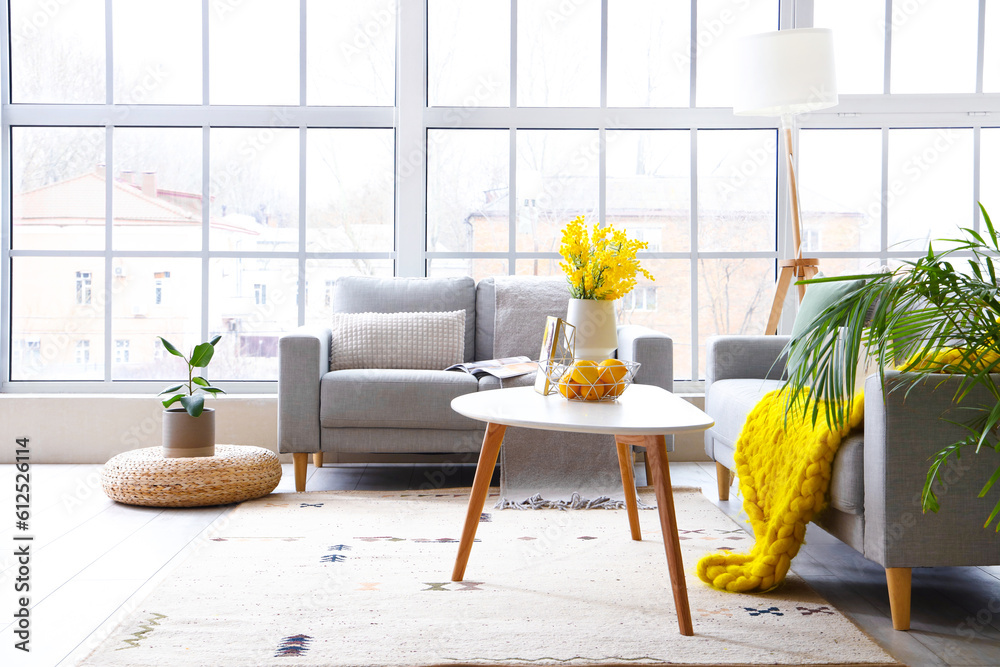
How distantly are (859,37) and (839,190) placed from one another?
76 centimetres

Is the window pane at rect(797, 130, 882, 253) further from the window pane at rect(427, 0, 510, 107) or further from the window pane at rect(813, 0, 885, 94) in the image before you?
the window pane at rect(427, 0, 510, 107)

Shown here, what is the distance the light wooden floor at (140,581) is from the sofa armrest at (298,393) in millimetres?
274

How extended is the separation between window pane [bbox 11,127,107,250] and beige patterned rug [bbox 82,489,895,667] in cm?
209

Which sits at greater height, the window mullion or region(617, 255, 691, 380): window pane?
the window mullion

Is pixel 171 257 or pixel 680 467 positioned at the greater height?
pixel 171 257

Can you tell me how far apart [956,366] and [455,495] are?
6.12ft

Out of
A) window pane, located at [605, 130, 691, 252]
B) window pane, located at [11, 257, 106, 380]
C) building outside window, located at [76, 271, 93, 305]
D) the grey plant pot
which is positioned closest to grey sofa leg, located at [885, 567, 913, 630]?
the grey plant pot

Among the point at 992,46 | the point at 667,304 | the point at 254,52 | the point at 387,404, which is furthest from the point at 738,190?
the point at 254,52

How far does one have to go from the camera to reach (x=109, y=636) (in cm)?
168

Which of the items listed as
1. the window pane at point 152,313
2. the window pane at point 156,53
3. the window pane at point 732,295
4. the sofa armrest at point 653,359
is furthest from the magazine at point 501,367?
the window pane at point 156,53

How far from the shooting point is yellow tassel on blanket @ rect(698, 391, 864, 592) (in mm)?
1950

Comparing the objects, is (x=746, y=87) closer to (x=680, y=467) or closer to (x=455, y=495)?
(x=680, y=467)

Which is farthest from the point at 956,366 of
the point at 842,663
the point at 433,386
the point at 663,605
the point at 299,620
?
the point at 433,386

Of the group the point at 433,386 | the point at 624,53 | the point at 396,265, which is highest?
the point at 624,53
